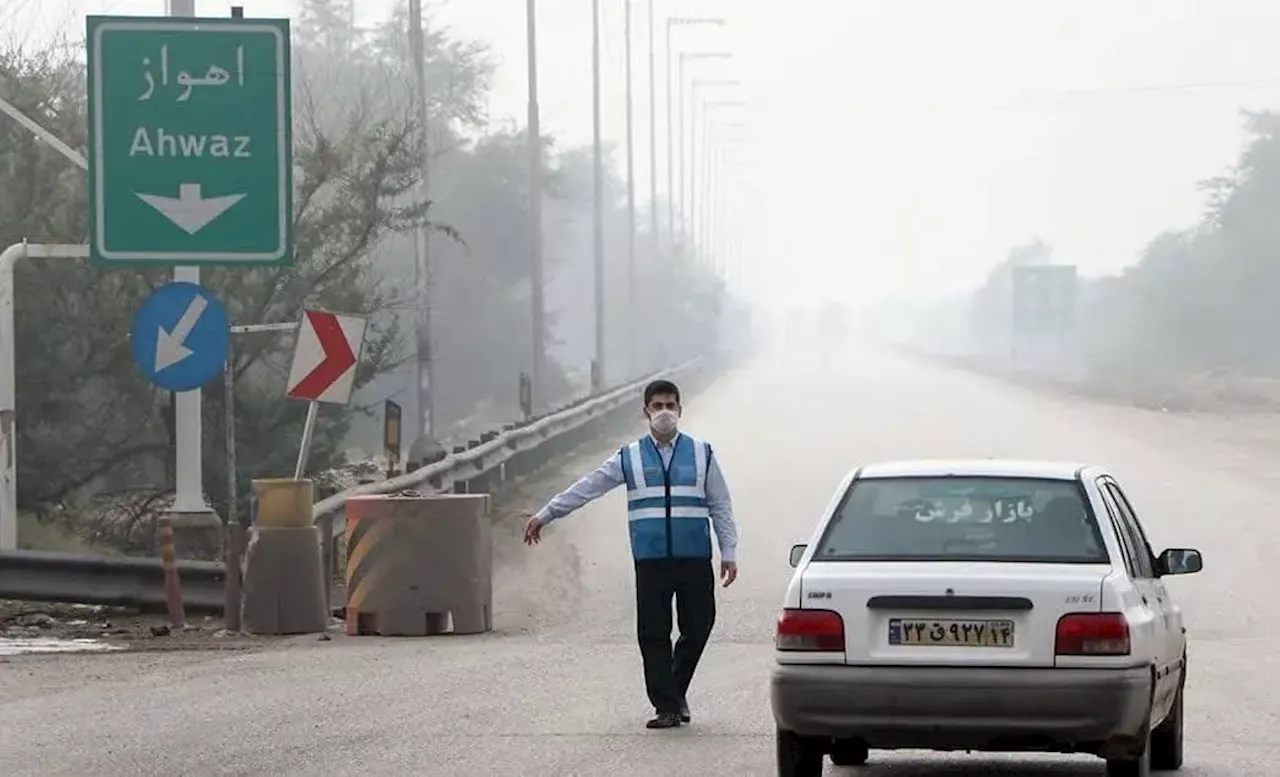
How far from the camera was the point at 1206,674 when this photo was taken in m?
14.8

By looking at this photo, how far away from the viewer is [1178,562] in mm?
10570

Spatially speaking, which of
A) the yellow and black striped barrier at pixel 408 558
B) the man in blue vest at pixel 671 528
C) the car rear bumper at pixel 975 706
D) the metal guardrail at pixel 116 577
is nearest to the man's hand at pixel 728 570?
the man in blue vest at pixel 671 528

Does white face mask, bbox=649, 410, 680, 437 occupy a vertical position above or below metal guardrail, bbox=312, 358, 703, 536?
above

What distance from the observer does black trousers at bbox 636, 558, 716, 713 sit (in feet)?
39.9

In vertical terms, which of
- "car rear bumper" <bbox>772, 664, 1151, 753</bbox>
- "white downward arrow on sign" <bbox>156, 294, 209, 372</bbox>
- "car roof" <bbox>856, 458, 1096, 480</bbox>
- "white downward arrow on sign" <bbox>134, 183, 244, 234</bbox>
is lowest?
"car rear bumper" <bbox>772, 664, 1151, 753</bbox>

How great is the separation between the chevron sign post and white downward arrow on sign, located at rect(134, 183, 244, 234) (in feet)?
3.52

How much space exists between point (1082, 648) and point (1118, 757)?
0.52 metres

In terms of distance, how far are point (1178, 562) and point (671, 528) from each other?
259 centimetres

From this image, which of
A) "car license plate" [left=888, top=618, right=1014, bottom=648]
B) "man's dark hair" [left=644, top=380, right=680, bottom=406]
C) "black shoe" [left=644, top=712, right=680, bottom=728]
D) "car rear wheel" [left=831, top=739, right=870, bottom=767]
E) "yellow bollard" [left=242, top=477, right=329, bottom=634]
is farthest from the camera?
"yellow bollard" [left=242, top=477, right=329, bottom=634]

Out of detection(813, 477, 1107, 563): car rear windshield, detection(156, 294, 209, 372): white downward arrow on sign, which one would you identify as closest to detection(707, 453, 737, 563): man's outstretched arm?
detection(813, 477, 1107, 563): car rear windshield

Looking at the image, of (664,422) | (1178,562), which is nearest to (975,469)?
(1178,562)

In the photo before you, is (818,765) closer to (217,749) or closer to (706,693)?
(217,749)

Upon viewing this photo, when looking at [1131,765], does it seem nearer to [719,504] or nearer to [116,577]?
[719,504]

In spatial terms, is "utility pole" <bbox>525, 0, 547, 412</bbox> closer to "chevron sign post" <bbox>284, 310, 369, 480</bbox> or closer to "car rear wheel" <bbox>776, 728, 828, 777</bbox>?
"chevron sign post" <bbox>284, 310, 369, 480</bbox>
